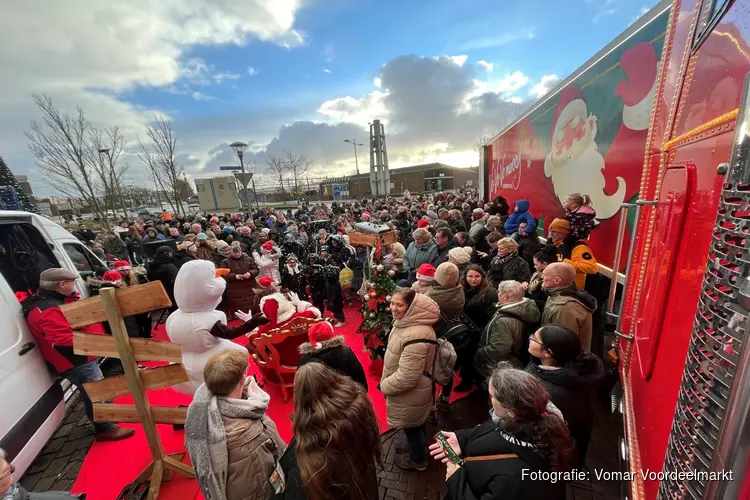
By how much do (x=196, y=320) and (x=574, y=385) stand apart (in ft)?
10.7

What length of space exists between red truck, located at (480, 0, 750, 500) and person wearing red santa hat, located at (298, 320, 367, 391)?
1.92 meters

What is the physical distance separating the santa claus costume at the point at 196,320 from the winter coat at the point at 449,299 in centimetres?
214

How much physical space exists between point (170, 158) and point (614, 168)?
19572 millimetres

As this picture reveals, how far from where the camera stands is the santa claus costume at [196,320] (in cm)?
285

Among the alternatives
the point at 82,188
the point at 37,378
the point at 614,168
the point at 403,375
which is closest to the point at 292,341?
the point at 403,375

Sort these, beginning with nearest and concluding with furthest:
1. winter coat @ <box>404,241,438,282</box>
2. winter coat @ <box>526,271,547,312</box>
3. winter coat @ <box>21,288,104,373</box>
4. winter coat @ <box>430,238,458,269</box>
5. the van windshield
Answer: winter coat @ <box>21,288,104,373</box>, winter coat @ <box>526,271,547,312</box>, the van windshield, winter coat @ <box>430,238,458,269</box>, winter coat @ <box>404,241,438,282</box>

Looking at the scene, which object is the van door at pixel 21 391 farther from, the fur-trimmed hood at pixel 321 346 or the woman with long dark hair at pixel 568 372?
the woman with long dark hair at pixel 568 372

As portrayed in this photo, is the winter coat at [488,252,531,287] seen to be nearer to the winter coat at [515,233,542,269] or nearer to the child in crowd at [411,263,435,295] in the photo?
the child in crowd at [411,263,435,295]

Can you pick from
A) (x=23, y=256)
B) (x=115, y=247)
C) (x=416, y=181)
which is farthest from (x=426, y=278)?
(x=416, y=181)

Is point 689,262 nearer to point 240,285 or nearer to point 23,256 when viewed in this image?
point 240,285

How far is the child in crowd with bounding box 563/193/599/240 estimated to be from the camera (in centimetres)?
373

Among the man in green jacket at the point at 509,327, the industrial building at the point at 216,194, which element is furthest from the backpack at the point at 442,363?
the industrial building at the point at 216,194

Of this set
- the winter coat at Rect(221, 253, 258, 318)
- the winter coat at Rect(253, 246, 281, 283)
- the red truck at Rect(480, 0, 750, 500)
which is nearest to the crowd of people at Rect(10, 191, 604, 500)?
the red truck at Rect(480, 0, 750, 500)

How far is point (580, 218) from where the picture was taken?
12.3 ft
